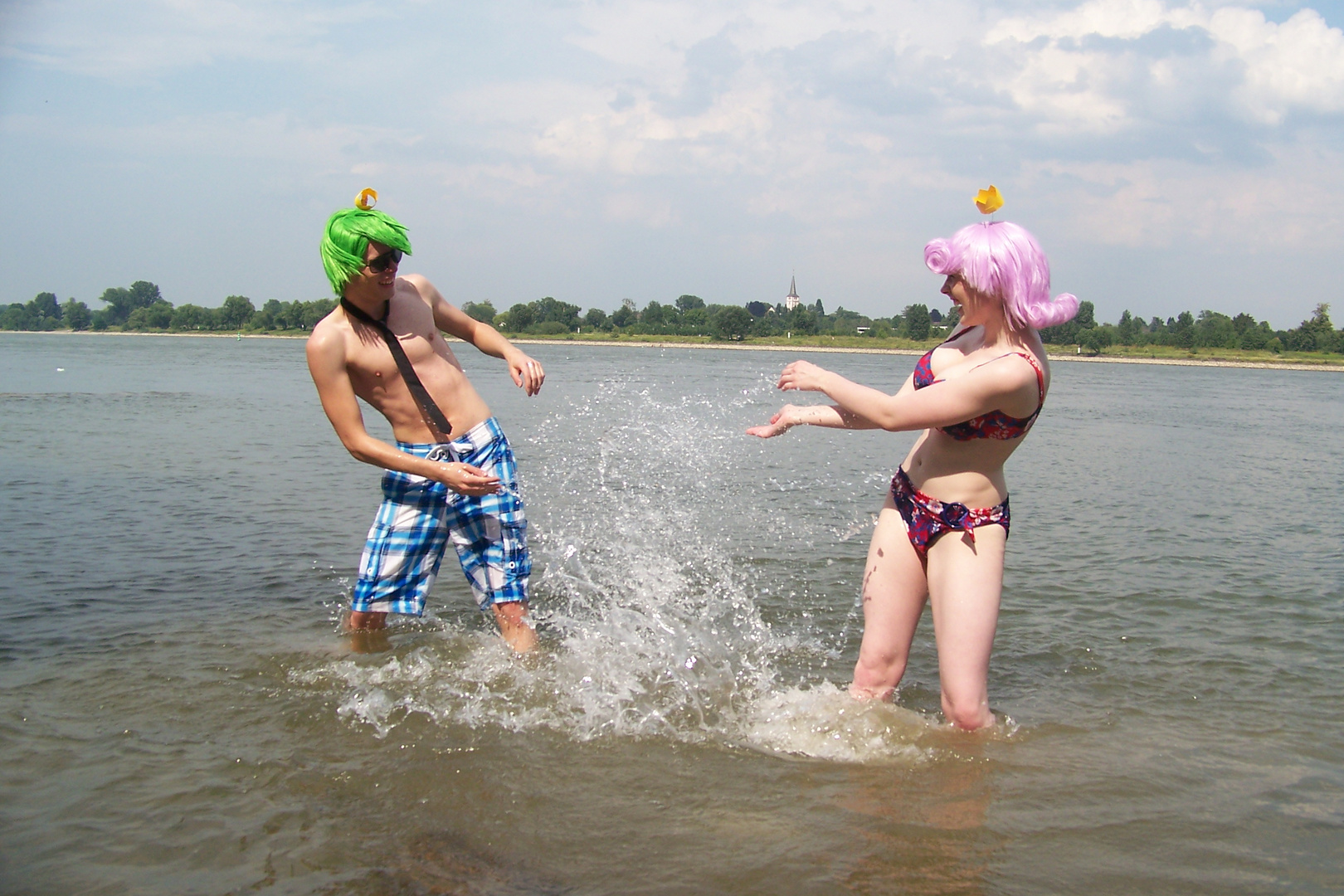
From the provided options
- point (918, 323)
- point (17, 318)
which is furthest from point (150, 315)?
point (918, 323)

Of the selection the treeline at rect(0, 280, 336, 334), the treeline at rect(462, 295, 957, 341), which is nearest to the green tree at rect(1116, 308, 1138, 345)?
the treeline at rect(462, 295, 957, 341)

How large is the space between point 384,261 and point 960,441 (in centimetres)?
250

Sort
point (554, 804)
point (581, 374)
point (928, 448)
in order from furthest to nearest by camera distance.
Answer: point (581, 374) → point (928, 448) → point (554, 804)

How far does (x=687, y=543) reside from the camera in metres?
8.13

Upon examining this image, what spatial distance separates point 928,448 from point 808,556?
4.19m

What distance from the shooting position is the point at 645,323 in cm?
12112

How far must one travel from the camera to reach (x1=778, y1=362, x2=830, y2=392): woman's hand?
3.48 m

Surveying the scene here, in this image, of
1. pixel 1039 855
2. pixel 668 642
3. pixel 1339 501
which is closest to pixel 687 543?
pixel 668 642

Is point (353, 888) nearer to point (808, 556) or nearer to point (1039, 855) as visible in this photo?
point (1039, 855)

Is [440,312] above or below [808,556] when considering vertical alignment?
above

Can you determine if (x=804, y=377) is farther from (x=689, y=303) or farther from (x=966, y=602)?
(x=689, y=303)

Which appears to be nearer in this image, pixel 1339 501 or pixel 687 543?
pixel 687 543

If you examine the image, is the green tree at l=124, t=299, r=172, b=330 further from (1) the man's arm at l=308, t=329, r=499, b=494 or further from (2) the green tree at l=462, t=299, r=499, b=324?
(1) the man's arm at l=308, t=329, r=499, b=494

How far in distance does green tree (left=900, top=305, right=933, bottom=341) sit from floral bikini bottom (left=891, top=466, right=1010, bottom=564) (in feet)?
317
